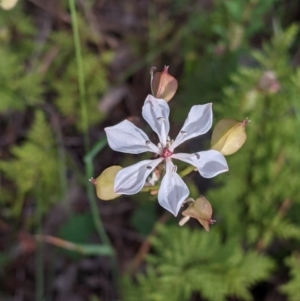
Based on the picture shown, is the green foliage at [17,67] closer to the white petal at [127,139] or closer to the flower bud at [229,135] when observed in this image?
the white petal at [127,139]

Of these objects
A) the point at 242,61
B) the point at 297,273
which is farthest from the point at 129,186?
the point at 242,61

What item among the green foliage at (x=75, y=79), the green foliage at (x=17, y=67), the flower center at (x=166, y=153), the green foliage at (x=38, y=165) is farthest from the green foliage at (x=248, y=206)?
the green foliage at (x=17, y=67)

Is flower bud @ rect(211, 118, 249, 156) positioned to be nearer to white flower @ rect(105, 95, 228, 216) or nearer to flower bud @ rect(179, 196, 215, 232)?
white flower @ rect(105, 95, 228, 216)

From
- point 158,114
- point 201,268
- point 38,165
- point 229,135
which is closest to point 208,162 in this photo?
point 229,135

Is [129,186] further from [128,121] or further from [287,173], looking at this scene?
[287,173]

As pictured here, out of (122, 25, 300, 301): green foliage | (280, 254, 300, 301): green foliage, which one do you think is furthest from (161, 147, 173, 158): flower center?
(280, 254, 300, 301): green foliage
